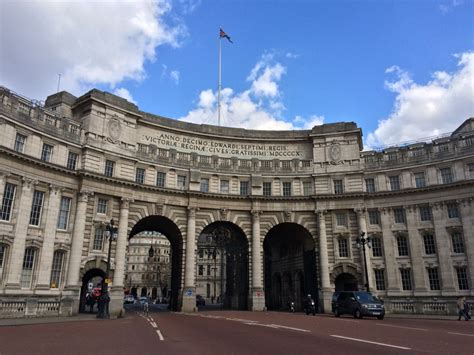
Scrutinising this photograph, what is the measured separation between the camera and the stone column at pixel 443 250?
38625mm

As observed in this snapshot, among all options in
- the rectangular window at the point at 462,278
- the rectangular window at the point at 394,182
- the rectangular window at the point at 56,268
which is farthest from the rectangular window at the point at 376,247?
the rectangular window at the point at 56,268

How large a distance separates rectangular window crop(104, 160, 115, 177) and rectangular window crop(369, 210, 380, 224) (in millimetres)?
28271

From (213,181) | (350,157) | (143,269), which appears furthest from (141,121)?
(143,269)

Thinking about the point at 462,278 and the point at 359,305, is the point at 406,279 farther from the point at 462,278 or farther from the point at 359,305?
the point at 359,305

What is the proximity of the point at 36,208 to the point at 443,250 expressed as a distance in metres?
38.8

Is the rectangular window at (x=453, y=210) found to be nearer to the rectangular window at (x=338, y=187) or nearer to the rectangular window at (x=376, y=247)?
A: the rectangular window at (x=376, y=247)

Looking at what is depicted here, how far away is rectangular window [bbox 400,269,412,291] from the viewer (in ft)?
134

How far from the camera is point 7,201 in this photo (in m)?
31.4

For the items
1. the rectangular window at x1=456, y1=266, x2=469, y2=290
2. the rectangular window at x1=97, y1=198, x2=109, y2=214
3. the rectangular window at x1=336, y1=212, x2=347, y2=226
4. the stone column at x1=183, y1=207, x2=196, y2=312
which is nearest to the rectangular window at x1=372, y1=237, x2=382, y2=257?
the rectangular window at x1=336, y1=212, x2=347, y2=226

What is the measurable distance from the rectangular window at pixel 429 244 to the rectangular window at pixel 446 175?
5941mm

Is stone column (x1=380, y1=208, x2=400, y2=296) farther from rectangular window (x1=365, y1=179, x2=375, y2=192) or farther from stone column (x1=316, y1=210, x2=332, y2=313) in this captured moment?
stone column (x1=316, y1=210, x2=332, y2=313)

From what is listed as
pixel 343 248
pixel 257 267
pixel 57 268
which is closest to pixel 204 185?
pixel 257 267

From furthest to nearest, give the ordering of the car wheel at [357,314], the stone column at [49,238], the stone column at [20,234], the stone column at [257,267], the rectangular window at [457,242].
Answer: the stone column at [257,267] < the rectangular window at [457,242] < the stone column at [49,238] < the stone column at [20,234] < the car wheel at [357,314]

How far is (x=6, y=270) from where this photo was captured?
30.6m
